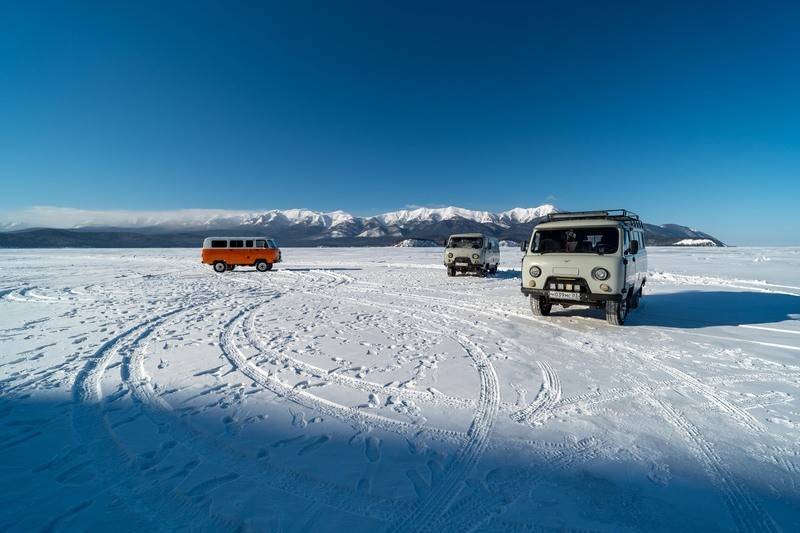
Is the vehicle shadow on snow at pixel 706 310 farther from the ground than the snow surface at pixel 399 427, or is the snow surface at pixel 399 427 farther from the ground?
the vehicle shadow on snow at pixel 706 310

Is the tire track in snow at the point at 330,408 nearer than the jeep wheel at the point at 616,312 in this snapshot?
Yes

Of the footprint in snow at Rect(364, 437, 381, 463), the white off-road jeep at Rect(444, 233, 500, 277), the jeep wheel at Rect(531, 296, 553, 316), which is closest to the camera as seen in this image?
the footprint in snow at Rect(364, 437, 381, 463)

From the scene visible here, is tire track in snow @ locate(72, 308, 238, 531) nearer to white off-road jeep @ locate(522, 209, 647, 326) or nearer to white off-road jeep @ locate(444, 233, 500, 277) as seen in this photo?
white off-road jeep @ locate(522, 209, 647, 326)

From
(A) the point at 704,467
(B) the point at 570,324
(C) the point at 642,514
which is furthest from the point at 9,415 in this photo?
(B) the point at 570,324

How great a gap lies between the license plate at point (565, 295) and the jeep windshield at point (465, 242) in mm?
10573

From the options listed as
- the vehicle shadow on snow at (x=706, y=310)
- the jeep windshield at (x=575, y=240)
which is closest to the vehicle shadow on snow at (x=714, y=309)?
the vehicle shadow on snow at (x=706, y=310)

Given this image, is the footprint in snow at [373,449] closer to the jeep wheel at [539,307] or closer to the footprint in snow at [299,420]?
the footprint in snow at [299,420]

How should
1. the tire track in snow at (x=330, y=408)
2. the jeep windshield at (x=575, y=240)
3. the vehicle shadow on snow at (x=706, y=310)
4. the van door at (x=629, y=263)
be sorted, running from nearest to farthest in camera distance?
the tire track in snow at (x=330, y=408) < the van door at (x=629, y=263) < the jeep windshield at (x=575, y=240) < the vehicle shadow on snow at (x=706, y=310)

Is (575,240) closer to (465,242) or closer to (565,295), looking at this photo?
(565,295)

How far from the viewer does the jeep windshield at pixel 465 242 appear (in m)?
19.0

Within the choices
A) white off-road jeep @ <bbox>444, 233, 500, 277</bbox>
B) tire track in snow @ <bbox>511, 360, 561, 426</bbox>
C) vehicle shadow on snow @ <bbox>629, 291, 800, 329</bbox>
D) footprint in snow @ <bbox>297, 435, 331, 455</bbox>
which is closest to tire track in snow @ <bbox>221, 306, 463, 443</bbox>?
footprint in snow @ <bbox>297, 435, 331, 455</bbox>

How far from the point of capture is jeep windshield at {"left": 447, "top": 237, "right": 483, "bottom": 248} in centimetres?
1897

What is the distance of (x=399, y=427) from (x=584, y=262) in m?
6.35

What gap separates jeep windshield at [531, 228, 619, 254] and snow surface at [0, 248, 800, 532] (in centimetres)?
203
